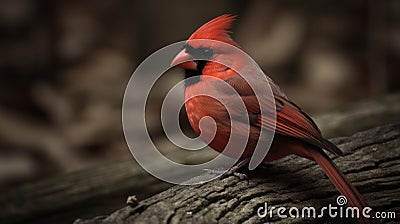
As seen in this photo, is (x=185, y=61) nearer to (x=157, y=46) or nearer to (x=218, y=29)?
(x=218, y=29)

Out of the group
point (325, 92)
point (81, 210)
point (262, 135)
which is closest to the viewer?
point (262, 135)

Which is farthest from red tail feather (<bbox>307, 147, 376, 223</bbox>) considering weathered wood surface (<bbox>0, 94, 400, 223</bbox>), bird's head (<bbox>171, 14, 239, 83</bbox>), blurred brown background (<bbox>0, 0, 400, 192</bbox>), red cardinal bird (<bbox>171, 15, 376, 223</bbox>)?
blurred brown background (<bbox>0, 0, 400, 192</bbox>)

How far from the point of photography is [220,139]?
2486 mm

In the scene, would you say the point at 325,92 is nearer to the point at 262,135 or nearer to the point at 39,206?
the point at 39,206

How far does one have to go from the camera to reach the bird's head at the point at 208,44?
8.26ft

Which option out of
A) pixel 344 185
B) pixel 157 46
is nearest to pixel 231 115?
pixel 344 185

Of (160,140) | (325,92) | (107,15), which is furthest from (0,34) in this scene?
→ (325,92)

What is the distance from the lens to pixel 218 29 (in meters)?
2.53

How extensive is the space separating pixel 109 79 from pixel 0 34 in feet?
3.36

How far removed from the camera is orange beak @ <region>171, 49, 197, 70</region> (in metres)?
2.56

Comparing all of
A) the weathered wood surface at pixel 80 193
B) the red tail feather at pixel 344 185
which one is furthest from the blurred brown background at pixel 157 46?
the red tail feather at pixel 344 185

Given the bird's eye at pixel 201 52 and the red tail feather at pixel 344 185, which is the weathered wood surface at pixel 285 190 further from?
the bird's eye at pixel 201 52

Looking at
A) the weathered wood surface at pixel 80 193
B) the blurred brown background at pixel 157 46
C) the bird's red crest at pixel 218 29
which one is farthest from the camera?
the blurred brown background at pixel 157 46

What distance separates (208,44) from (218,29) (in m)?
0.07
